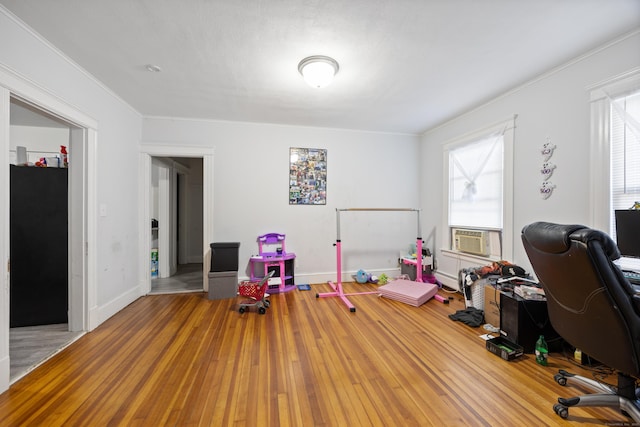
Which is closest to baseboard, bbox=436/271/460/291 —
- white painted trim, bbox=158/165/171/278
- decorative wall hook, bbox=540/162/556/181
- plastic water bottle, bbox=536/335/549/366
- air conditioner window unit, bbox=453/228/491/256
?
air conditioner window unit, bbox=453/228/491/256

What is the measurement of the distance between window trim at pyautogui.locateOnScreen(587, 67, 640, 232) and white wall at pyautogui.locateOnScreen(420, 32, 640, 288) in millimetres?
49

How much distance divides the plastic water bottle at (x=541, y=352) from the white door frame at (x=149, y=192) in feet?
12.5

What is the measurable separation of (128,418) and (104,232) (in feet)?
6.76

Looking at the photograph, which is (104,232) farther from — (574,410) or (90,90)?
(574,410)

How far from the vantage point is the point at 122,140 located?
10.0ft

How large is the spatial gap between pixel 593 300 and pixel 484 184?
7.70ft

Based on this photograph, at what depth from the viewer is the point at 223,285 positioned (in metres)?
3.40

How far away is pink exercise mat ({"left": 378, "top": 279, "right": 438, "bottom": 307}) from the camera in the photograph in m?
3.16

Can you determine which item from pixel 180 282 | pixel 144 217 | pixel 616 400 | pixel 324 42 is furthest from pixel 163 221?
pixel 616 400

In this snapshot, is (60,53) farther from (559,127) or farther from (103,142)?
(559,127)

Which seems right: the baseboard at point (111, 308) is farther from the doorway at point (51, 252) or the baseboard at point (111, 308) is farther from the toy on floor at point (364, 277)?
the toy on floor at point (364, 277)

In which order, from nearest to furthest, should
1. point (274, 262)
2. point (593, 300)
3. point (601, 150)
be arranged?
point (593, 300) < point (601, 150) < point (274, 262)

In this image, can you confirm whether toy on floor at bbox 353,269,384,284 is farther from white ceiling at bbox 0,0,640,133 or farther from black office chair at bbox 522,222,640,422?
black office chair at bbox 522,222,640,422

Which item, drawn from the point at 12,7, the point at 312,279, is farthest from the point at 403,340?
the point at 12,7
